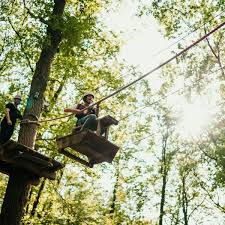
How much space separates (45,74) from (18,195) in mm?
3314

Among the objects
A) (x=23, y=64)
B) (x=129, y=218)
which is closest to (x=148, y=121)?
(x=129, y=218)

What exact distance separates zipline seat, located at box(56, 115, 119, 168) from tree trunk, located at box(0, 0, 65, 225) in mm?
1083

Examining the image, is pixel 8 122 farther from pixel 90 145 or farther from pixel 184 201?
pixel 184 201

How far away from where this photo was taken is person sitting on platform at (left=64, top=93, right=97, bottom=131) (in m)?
7.54

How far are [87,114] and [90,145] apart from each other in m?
0.73

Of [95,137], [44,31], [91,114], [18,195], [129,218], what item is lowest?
[18,195]

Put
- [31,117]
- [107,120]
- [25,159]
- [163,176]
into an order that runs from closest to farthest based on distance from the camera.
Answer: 1. [107,120]
2. [25,159]
3. [31,117]
4. [163,176]

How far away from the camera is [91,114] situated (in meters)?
7.64

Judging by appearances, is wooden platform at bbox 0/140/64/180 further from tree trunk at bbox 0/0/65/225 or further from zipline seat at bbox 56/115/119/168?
zipline seat at bbox 56/115/119/168

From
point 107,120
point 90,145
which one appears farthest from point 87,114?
point 90,145

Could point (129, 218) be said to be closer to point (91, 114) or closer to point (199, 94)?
point (199, 94)

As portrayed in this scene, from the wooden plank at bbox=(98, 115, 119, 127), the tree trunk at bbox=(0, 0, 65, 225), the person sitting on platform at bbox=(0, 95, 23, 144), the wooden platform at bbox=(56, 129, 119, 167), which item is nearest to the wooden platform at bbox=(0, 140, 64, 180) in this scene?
the tree trunk at bbox=(0, 0, 65, 225)

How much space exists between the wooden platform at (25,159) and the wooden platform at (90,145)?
0.47 metres

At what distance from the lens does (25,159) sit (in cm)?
767
